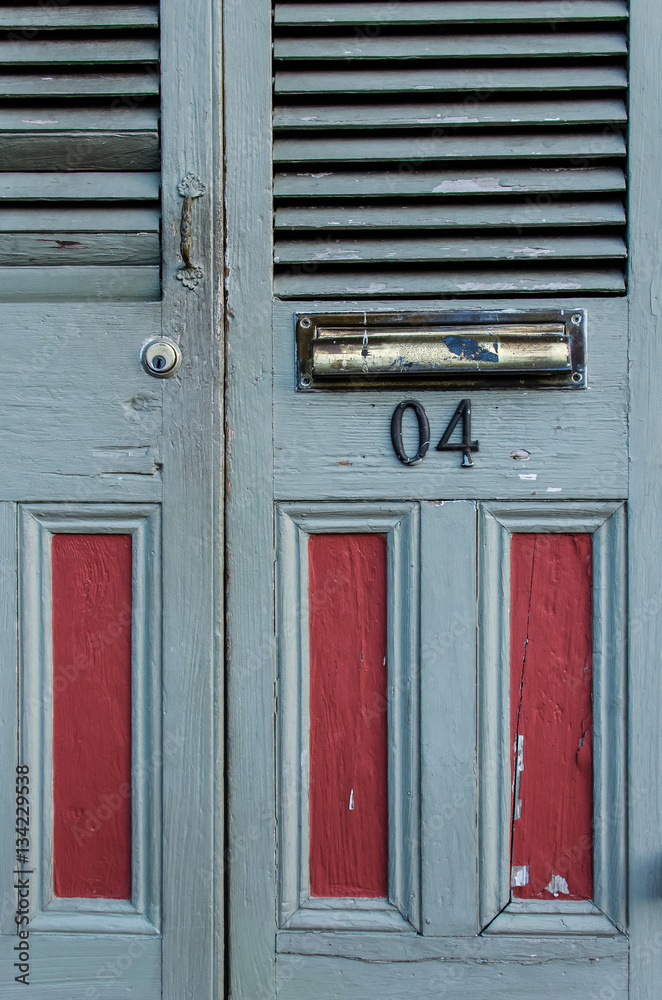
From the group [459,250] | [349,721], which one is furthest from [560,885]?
[459,250]

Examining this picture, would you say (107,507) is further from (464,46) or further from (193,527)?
(464,46)

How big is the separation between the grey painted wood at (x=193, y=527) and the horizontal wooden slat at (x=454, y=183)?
175 mm

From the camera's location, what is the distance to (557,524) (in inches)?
48.4

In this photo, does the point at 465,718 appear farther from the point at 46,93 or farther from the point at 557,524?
the point at 46,93

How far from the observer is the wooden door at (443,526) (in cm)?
121

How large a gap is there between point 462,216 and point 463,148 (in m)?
0.11

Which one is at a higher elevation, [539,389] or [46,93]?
[46,93]

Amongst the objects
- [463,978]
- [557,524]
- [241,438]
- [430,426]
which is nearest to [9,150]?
[241,438]

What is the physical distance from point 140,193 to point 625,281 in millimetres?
826

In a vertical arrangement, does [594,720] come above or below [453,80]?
below

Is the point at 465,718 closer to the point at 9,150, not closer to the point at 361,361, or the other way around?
the point at 361,361

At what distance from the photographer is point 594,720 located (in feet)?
4.01

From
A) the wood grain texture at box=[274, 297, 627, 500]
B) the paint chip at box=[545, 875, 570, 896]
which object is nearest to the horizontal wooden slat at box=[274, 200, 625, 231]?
the wood grain texture at box=[274, 297, 627, 500]

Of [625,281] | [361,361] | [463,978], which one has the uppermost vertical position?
[625,281]
